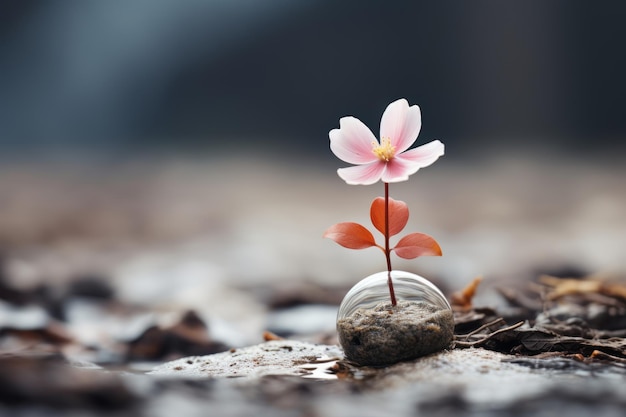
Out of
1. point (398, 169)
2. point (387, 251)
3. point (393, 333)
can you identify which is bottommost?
point (393, 333)

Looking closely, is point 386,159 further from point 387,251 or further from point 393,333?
point 393,333

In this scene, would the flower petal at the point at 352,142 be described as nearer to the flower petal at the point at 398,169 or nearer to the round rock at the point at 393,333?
the flower petal at the point at 398,169

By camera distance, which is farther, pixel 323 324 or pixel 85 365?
pixel 323 324

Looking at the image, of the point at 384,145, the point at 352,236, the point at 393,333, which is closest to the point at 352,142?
the point at 384,145

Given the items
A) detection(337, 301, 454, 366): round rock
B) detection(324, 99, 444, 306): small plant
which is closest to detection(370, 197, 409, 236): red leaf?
detection(324, 99, 444, 306): small plant

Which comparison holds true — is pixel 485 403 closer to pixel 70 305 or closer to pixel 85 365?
pixel 85 365

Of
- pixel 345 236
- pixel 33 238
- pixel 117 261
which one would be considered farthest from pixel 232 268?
pixel 345 236

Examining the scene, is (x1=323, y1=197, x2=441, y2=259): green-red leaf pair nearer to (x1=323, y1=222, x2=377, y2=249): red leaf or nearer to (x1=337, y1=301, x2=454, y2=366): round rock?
(x1=323, y1=222, x2=377, y2=249): red leaf

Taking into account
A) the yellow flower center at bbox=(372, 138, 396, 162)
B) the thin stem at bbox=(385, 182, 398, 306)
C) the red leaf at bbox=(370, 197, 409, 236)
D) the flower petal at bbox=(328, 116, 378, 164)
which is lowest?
the thin stem at bbox=(385, 182, 398, 306)
